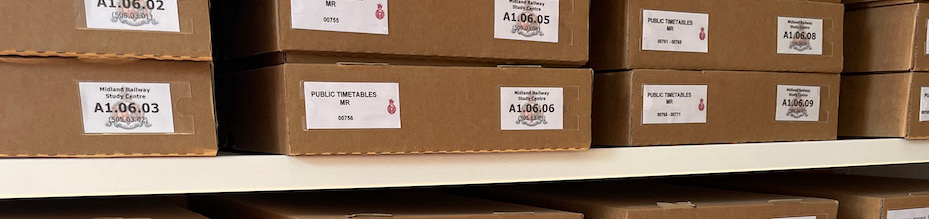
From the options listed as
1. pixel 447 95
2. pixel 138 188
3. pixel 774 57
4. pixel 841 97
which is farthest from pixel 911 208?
pixel 138 188

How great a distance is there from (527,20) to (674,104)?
0.21 m

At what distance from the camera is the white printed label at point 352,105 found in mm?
590

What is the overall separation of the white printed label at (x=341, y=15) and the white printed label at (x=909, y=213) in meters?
0.70

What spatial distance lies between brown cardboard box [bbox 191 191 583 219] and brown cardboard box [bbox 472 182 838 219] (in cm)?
7

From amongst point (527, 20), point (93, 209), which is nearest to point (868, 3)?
point (527, 20)

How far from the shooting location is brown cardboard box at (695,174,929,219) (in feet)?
2.73

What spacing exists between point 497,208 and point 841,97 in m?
0.57

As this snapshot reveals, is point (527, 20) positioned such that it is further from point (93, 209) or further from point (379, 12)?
point (93, 209)

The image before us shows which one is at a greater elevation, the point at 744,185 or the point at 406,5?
the point at 406,5

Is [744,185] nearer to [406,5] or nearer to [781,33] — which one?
[781,33]

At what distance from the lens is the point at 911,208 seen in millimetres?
848

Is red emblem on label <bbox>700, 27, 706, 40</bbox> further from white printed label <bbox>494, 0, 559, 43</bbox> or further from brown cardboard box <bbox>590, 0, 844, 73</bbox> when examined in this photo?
white printed label <bbox>494, 0, 559, 43</bbox>

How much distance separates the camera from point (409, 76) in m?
0.62

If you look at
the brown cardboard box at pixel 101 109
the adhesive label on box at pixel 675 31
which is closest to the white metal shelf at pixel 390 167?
the brown cardboard box at pixel 101 109
